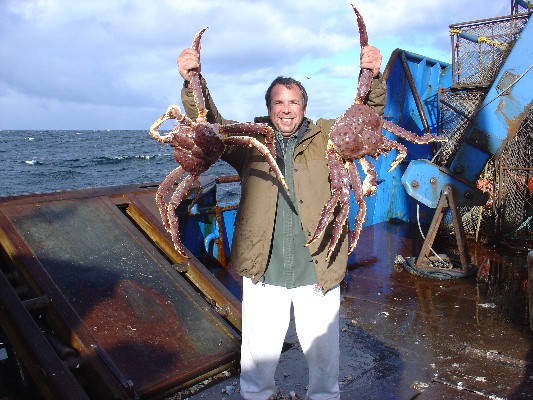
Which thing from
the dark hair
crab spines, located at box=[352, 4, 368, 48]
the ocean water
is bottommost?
the ocean water

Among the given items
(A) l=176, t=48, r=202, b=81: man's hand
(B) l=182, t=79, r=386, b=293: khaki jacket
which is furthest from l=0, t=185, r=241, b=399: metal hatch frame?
(A) l=176, t=48, r=202, b=81: man's hand

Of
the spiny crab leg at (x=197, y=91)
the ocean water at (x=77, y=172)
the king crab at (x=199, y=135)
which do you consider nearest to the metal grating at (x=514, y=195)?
the king crab at (x=199, y=135)

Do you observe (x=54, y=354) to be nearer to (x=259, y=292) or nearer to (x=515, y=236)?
(x=259, y=292)

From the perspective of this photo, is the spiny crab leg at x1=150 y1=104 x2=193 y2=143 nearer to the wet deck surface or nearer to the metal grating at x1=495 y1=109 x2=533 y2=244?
the wet deck surface

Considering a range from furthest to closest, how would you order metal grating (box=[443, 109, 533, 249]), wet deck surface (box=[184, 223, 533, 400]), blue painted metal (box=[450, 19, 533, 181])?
metal grating (box=[443, 109, 533, 249]) → blue painted metal (box=[450, 19, 533, 181]) → wet deck surface (box=[184, 223, 533, 400])

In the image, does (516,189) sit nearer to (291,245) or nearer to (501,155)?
(501,155)

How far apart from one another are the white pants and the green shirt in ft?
0.21

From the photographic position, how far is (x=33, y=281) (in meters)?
3.33

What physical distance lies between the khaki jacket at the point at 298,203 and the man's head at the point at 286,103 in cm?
11

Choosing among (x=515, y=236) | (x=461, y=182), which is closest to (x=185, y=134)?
(x=461, y=182)

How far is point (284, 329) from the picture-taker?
293 cm

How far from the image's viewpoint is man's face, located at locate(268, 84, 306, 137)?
2.71 metres

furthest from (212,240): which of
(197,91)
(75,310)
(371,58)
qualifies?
(371,58)

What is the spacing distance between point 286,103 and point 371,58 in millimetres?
529
